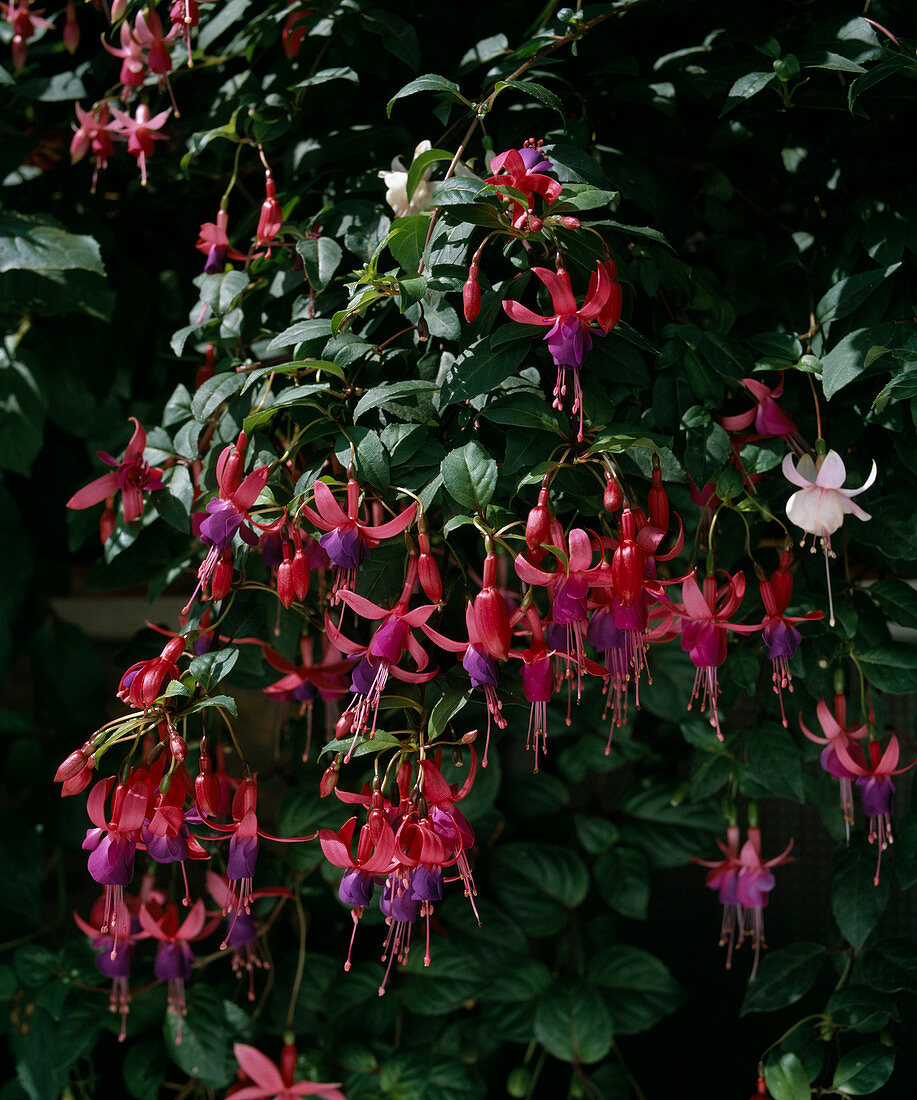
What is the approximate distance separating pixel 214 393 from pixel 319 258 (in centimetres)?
13

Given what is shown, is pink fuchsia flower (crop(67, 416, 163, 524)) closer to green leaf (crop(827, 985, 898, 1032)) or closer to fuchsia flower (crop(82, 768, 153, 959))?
fuchsia flower (crop(82, 768, 153, 959))

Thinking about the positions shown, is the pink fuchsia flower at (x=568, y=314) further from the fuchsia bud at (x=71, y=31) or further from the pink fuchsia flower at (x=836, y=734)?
the fuchsia bud at (x=71, y=31)

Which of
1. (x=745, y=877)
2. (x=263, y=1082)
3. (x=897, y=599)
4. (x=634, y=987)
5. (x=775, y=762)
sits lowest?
(x=634, y=987)

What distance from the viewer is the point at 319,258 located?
2.24ft

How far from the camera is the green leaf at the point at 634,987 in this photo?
948 millimetres

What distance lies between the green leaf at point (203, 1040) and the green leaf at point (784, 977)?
0.51 metres

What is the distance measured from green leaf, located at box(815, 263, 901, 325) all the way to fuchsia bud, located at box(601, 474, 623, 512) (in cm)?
29

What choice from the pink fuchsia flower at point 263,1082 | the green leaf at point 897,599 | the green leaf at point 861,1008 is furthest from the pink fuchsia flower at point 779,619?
the pink fuchsia flower at point 263,1082

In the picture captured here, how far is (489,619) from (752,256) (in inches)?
20.1

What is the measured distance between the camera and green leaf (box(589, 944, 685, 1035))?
948 millimetres

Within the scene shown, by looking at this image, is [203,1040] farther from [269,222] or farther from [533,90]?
[533,90]

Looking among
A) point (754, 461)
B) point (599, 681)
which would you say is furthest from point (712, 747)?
point (754, 461)

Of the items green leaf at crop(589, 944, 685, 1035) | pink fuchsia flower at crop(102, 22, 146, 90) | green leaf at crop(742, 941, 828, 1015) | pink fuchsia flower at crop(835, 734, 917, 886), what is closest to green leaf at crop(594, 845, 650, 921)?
green leaf at crop(589, 944, 685, 1035)

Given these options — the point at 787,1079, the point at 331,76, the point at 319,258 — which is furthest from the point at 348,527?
the point at 787,1079
